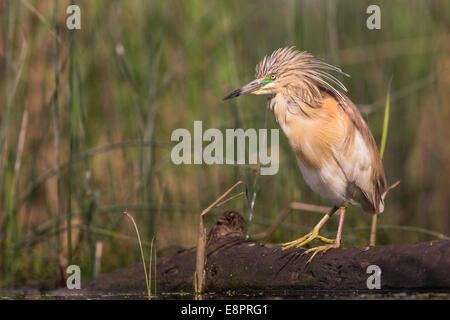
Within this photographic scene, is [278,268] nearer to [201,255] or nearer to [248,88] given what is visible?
[201,255]

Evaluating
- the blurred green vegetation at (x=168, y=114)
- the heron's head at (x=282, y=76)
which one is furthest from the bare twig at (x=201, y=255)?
the blurred green vegetation at (x=168, y=114)

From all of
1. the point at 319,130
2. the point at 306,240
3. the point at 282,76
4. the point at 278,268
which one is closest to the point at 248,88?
the point at 282,76

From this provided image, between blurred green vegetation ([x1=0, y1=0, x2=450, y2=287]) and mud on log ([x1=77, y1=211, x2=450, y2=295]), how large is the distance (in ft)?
2.39

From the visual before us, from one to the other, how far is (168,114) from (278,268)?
2671 millimetres

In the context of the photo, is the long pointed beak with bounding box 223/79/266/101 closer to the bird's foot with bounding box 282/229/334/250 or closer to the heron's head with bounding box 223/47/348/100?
the heron's head with bounding box 223/47/348/100

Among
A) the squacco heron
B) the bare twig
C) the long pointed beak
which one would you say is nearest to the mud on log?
the bare twig

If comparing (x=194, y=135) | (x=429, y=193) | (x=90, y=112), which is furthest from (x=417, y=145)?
(x=90, y=112)

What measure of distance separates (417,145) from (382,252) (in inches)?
125

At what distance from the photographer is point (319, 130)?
12.4ft

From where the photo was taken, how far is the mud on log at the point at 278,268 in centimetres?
307

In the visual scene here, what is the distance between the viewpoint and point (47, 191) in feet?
18.3

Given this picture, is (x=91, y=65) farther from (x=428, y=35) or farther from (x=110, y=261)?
(x=428, y=35)

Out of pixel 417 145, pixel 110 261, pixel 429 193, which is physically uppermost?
pixel 417 145

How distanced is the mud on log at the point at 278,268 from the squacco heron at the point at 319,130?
1.08 feet
